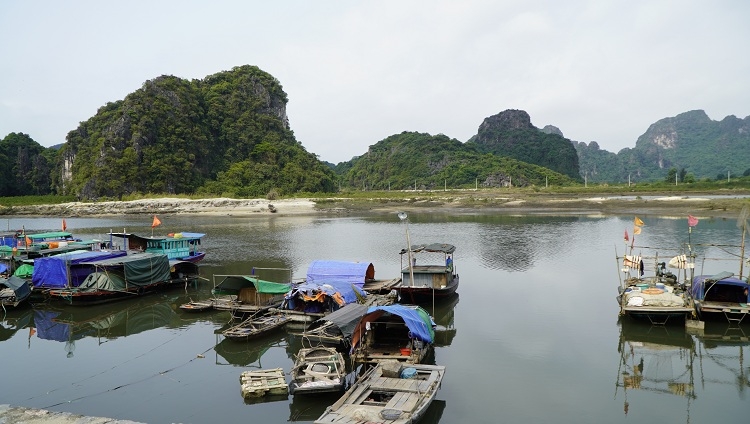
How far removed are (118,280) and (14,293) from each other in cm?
419

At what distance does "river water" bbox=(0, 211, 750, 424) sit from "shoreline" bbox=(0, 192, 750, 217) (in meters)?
44.7

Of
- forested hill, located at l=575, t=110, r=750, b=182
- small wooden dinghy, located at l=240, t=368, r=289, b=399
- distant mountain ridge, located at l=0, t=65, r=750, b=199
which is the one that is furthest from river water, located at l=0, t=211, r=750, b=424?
forested hill, located at l=575, t=110, r=750, b=182

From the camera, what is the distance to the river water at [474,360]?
1259 cm

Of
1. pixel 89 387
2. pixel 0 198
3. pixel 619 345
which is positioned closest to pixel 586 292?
pixel 619 345

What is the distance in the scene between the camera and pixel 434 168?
13938cm

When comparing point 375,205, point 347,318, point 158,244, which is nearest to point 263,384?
point 347,318

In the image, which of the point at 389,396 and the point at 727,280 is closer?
the point at 389,396

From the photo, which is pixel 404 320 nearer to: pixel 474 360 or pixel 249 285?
pixel 474 360

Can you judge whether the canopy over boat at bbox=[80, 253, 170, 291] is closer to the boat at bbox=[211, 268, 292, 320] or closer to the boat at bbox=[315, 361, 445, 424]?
the boat at bbox=[211, 268, 292, 320]

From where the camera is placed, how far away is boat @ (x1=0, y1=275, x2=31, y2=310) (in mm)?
22109

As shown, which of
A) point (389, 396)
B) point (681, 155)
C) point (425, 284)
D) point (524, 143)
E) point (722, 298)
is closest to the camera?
point (389, 396)

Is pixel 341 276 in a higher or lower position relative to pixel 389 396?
higher

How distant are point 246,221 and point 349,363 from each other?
5567 cm

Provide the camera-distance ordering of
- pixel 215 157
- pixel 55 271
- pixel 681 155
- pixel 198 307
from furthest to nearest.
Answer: pixel 681 155 < pixel 215 157 < pixel 55 271 < pixel 198 307
